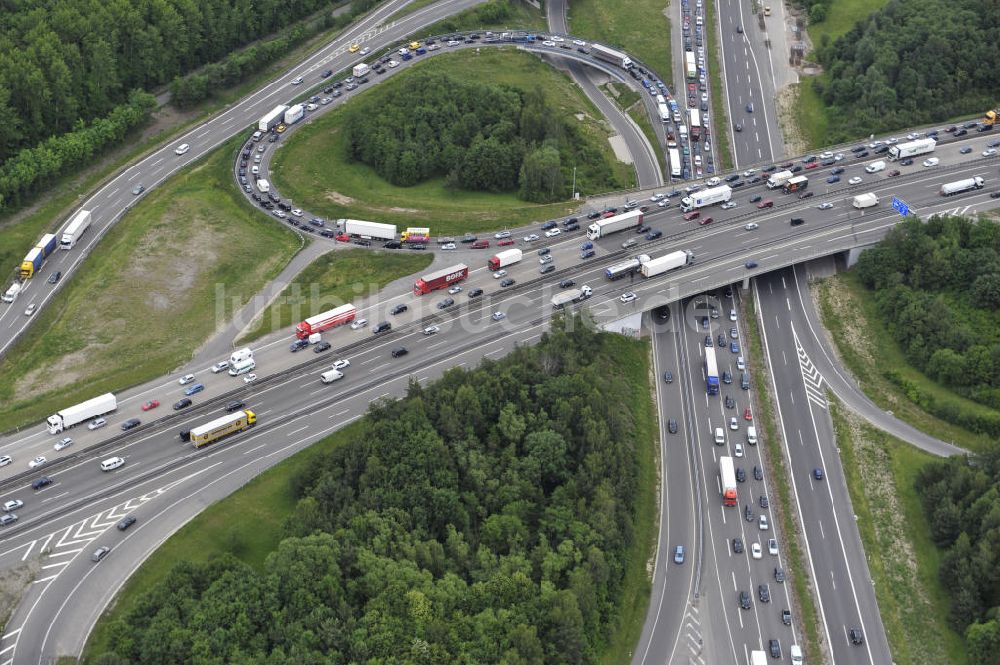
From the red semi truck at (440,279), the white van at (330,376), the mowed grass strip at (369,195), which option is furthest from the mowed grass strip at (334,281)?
the white van at (330,376)

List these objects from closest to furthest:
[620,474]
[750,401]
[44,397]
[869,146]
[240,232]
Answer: [620,474] → [44,397] → [750,401] → [240,232] → [869,146]

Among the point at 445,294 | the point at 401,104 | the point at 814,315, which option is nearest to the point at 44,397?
the point at 445,294

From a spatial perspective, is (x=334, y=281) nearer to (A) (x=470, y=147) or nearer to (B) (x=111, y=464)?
(A) (x=470, y=147)

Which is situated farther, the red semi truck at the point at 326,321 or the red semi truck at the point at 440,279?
the red semi truck at the point at 440,279

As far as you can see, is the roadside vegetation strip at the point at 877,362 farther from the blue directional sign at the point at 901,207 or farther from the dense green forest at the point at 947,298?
the blue directional sign at the point at 901,207

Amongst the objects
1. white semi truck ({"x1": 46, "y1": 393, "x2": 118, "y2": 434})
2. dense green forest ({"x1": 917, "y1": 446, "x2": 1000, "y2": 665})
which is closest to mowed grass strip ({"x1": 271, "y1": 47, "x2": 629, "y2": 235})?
white semi truck ({"x1": 46, "y1": 393, "x2": 118, "y2": 434})

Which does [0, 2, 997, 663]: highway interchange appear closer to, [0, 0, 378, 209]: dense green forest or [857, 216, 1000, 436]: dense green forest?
[857, 216, 1000, 436]: dense green forest

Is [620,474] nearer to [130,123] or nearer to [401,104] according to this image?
[401,104]
